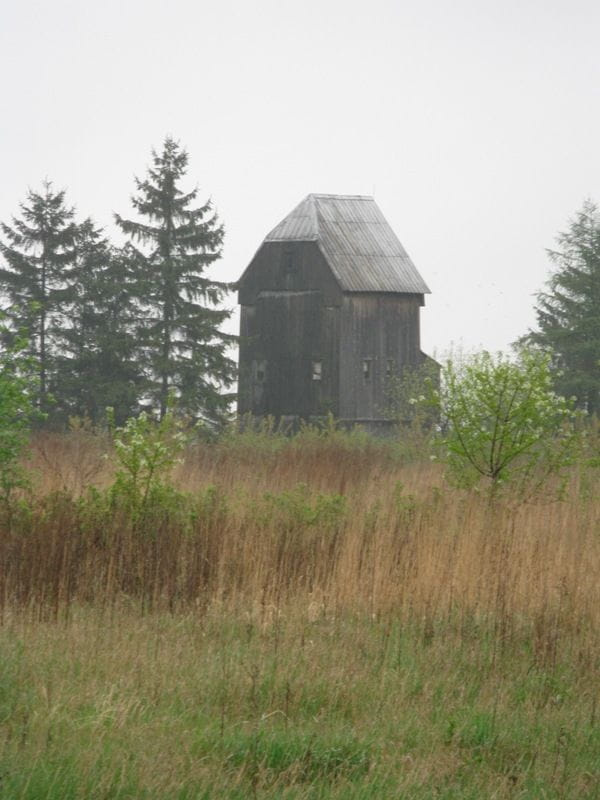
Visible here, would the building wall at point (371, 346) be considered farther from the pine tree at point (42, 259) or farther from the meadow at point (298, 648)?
the meadow at point (298, 648)

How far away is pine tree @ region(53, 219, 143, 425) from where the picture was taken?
39.1 meters

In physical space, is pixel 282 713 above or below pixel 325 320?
below

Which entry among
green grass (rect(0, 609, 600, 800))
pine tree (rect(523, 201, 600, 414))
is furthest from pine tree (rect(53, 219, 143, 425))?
green grass (rect(0, 609, 600, 800))

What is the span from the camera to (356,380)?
4684 centimetres

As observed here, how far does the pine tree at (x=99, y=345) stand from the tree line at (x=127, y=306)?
0.09ft

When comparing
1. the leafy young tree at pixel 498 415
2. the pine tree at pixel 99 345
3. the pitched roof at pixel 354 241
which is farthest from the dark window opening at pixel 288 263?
the leafy young tree at pixel 498 415

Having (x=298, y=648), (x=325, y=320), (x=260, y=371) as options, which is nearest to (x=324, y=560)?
(x=298, y=648)

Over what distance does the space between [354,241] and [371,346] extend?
12.5 ft

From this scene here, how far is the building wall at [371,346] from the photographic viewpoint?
4656 cm

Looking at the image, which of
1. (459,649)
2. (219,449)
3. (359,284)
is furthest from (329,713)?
(359,284)

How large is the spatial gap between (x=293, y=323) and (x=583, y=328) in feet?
31.7

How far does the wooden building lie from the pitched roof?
48 millimetres

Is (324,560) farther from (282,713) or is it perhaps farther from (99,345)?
(99,345)

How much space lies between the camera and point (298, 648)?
9.34 metres
